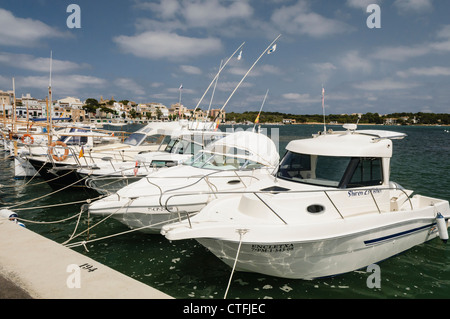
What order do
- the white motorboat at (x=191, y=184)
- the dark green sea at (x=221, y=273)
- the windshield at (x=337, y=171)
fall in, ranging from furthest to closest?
the white motorboat at (x=191, y=184) → the windshield at (x=337, y=171) → the dark green sea at (x=221, y=273)

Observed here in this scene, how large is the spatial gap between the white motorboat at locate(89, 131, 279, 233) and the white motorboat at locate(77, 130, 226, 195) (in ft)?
7.05

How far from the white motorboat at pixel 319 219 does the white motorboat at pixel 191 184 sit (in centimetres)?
124

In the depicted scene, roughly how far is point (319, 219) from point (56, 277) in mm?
4835

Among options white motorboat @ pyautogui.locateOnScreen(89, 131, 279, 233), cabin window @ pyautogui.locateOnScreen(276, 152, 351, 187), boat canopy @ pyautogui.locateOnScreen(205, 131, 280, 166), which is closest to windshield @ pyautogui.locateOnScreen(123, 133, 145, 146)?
white motorboat @ pyautogui.locateOnScreen(89, 131, 279, 233)

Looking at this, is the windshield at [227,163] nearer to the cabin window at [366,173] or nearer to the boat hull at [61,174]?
the cabin window at [366,173]

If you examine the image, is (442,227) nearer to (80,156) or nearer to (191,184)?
(191,184)

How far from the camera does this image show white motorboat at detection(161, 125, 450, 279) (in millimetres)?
5512

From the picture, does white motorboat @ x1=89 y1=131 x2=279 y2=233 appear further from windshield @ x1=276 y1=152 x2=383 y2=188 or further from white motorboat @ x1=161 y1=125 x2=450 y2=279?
windshield @ x1=276 y1=152 x2=383 y2=188

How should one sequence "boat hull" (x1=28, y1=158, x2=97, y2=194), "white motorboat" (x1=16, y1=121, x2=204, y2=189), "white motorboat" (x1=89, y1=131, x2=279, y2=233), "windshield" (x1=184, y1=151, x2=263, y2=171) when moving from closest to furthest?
"white motorboat" (x1=89, y1=131, x2=279, y2=233), "windshield" (x1=184, y1=151, x2=263, y2=171), "boat hull" (x1=28, y1=158, x2=97, y2=194), "white motorboat" (x1=16, y1=121, x2=204, y2=189)

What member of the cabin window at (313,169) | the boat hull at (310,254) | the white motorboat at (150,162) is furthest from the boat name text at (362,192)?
the white motorboat at (150,162)

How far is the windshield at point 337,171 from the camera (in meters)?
6.62

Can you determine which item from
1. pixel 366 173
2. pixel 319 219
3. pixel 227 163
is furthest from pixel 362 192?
pixel 227 163
